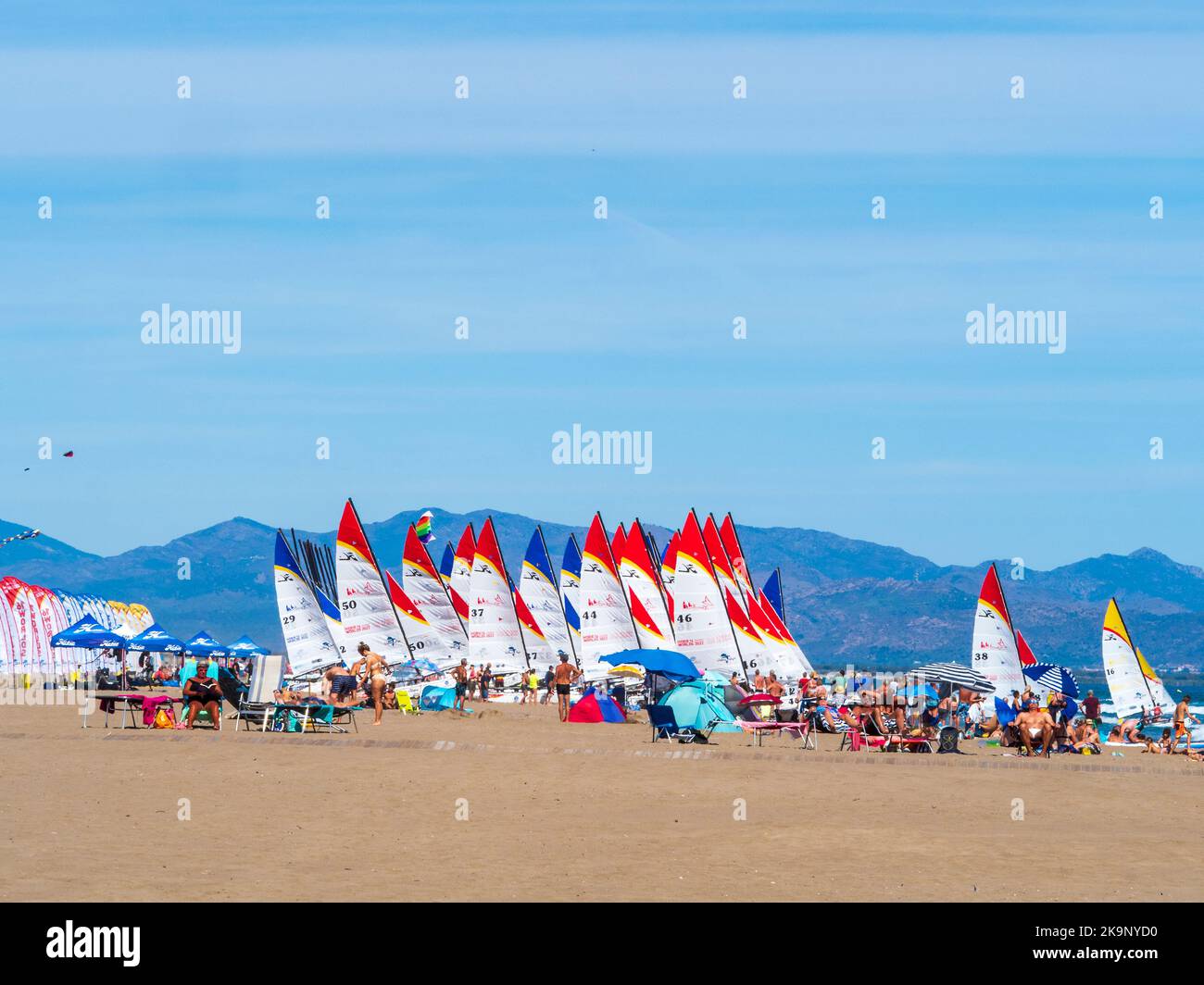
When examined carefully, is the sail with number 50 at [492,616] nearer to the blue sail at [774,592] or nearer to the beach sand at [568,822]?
the blue sail at [774,592]

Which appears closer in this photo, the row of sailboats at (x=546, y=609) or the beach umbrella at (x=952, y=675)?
the beach umbrella at (x=952, y=675)

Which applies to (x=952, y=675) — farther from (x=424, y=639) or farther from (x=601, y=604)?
(x=424, y=639)

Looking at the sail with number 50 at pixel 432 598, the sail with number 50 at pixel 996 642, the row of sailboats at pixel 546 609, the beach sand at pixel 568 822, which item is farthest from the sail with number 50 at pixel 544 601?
the beach sand at pixel 568 822

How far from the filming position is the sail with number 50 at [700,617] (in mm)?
47594

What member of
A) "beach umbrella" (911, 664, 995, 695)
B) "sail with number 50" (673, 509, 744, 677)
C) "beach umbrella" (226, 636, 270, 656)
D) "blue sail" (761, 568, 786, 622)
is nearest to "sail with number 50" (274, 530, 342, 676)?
"beach umbrella" (226, 636, 270, 656)

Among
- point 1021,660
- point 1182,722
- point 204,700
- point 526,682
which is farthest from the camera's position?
point 1021,660

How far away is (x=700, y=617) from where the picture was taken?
48.0m

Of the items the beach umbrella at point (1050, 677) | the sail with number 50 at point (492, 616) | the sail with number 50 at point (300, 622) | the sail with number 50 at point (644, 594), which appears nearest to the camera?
the beach umbrella at point (1050, 677)

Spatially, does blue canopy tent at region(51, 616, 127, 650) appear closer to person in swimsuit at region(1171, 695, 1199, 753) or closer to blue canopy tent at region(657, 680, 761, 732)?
blue canopy tent at region(657, 680, 761, 732)

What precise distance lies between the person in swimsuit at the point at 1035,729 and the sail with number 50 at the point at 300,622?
95.2 ft

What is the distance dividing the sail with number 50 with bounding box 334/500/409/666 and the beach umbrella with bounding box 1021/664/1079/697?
1926 centimetres

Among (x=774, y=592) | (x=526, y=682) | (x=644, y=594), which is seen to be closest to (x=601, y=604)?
(x=644, y=594)
